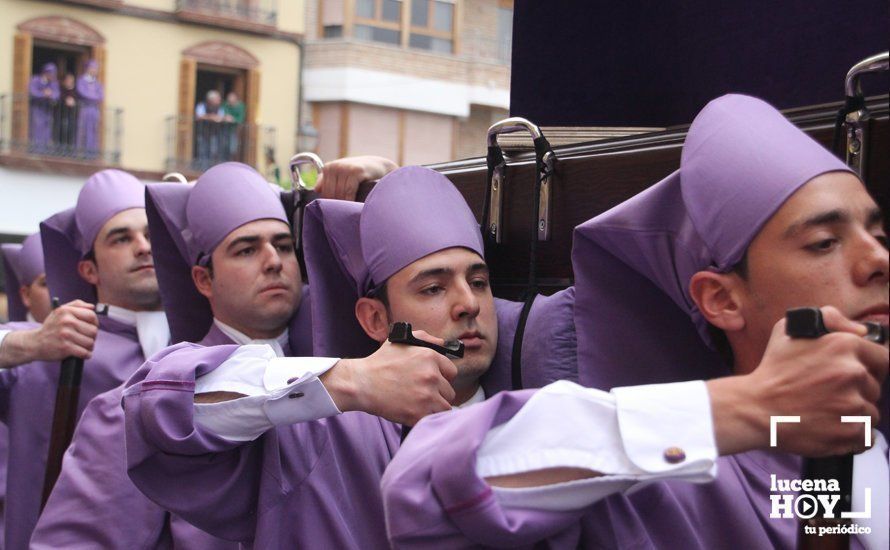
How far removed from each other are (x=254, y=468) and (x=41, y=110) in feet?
53.3

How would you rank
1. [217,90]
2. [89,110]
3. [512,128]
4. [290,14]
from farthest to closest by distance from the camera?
[290,14], [217,90], [89,110], [512,128]

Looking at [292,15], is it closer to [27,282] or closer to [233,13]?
[233,13]

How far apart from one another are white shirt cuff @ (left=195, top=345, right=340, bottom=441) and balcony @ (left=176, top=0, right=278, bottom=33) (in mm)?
17079

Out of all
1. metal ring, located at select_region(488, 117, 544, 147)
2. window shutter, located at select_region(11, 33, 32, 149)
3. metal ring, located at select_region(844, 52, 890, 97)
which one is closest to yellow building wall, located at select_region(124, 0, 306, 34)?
window shutter, located at select_region(11, 33, 32, 149)

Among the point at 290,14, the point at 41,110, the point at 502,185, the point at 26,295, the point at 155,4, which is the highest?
the point at 290,14

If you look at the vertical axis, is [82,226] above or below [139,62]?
below

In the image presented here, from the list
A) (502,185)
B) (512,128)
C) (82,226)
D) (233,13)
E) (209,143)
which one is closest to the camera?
(512,128)

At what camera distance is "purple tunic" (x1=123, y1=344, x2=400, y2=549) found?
7.48 ft

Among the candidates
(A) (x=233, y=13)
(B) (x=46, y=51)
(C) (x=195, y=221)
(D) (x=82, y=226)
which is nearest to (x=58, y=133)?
(B) (x=46, y=51)

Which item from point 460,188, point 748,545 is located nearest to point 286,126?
point 460,188

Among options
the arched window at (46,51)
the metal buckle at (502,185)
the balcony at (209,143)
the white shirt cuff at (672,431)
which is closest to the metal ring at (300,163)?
the metal buckle at (502,185)

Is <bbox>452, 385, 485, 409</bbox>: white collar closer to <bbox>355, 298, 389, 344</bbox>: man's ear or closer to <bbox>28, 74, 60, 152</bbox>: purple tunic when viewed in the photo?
<bbox>355, 298, 389, 344</bbox>: man's ear

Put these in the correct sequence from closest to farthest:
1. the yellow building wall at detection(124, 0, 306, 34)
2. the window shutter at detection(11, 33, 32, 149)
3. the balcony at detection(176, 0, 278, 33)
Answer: the window shutter at detection(11, 33, 32, 149) < the balcony at detection(176, 0, 278, 33) < the yellow building wall at detection(124, 0, 306, 34)

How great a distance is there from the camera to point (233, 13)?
761 inches
